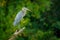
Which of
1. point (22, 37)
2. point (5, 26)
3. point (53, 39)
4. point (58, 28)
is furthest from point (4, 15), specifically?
point (58, 28)

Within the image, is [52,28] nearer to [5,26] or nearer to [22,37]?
[22,37]

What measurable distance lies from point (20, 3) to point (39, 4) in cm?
44

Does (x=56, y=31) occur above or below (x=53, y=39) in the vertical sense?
above

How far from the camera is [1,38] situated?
455cm

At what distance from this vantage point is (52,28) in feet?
22.2

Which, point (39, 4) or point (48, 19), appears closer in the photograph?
point (39, 4)

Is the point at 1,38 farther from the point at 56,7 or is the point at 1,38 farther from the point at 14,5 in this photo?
the point at 56,7

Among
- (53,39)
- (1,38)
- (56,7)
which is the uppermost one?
(56,7)

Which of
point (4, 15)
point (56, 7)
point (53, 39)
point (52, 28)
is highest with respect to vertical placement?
point (56, 7)

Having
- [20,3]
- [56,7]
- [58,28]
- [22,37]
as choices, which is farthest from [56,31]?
[20,3]

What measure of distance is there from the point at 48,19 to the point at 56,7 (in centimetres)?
57

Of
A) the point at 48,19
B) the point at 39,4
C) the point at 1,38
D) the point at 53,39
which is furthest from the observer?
the point at 48,19

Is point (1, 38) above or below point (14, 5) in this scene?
below

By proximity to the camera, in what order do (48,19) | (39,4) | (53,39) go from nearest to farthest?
1. (39,4)
2. (53,39)
3. (48,19)
